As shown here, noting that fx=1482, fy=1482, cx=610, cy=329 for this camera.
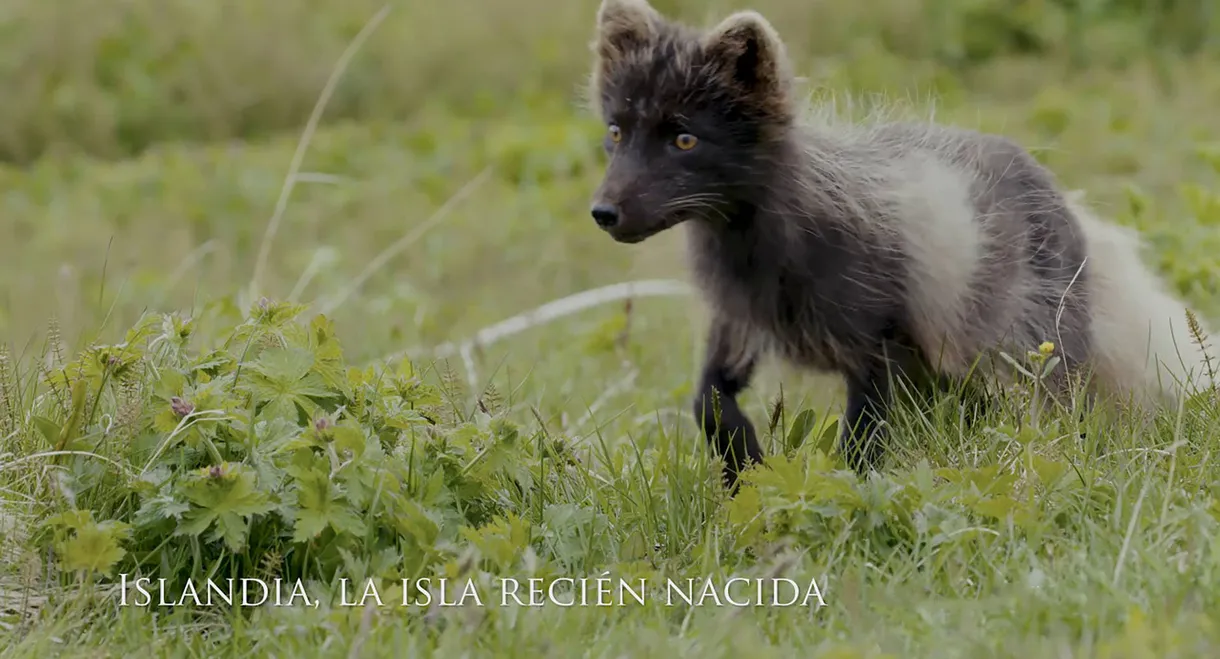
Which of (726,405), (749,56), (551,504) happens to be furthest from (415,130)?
(551,504)

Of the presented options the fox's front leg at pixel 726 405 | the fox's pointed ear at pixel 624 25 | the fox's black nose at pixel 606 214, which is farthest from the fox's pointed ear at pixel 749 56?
the fox's front leg at pixel 726 405

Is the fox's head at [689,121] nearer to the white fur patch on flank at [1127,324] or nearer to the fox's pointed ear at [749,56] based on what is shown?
the fox's pointed ear at [749,56]

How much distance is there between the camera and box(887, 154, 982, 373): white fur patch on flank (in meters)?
4.69

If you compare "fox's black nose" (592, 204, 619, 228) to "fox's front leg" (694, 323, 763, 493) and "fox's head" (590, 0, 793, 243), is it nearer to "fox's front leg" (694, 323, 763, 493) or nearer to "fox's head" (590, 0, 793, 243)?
"fox's head" (590, 0, 793, 243)

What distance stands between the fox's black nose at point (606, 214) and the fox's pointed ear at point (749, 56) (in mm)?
528

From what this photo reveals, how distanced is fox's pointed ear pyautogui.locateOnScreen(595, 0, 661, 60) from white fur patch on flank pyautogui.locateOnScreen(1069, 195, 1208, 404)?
5.73 ft

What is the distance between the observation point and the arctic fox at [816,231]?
14.8ft

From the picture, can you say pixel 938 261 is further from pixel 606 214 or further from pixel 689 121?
pixel 606 214

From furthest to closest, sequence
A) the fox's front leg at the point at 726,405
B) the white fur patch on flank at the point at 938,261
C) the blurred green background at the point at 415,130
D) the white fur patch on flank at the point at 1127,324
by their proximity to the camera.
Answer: the blurred green background at the point at 415,130 → the white fur patch on flank at the point at 1127,324 → the white fur patch on flank at the point at 938,261 → the fox's front leg at the point at 726,405

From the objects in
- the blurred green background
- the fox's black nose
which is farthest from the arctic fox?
the blurred green background

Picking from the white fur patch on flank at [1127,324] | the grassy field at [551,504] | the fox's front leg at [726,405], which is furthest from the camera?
the white fur patch on flank at [1127,324]

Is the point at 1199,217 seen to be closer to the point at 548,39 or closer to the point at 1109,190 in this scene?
the point at 1109,190

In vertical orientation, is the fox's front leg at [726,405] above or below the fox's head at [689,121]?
below

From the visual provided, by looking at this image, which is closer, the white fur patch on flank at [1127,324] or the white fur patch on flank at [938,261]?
the white fur patch on flank at [938,261]
